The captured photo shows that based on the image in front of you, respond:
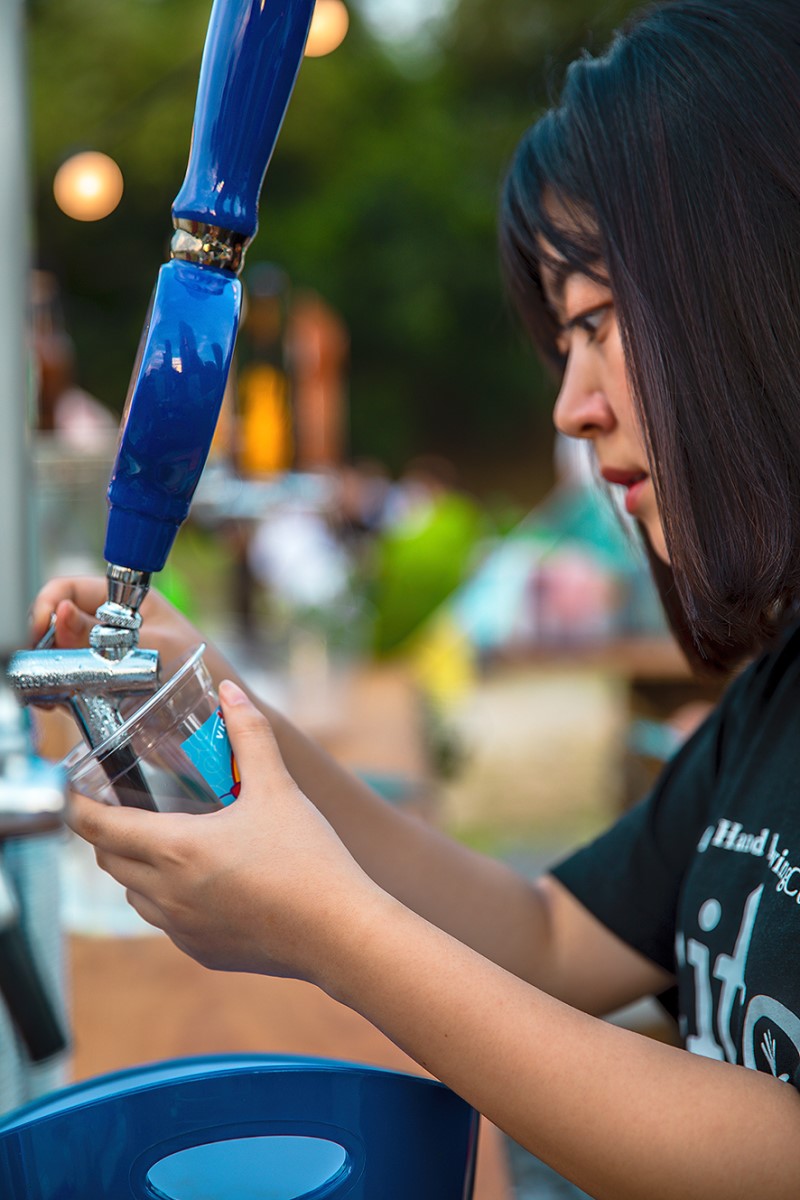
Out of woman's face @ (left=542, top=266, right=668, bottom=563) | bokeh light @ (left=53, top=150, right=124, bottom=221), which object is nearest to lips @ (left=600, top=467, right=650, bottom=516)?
woman's face @ (left=542, top=266, right=668, bottom=563)

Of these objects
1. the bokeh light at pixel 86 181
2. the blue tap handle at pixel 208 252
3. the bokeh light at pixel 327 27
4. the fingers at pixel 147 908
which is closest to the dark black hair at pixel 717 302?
the blue tap handle at pixel 208 252

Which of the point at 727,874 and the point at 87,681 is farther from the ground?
the point at 87,681

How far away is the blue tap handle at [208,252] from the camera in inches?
18.8

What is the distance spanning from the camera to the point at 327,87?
15391 millimetres

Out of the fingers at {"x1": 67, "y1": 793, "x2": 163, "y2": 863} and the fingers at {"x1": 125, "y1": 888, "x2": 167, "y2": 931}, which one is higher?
the fingers at {"x1": 67, "y1": 793, "x2": 163, "y2": 863}

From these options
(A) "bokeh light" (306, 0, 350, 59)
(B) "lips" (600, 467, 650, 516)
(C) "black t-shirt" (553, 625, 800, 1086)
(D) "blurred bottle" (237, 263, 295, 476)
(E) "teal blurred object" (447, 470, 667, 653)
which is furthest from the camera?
(E) "teal blurred object" (447, 470, 667, 653)

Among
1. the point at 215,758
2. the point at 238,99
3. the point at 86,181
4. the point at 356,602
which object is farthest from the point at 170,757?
the point at 356,602

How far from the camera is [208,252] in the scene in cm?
49

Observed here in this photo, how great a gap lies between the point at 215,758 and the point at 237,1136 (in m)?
0.15

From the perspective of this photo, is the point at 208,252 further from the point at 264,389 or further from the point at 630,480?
the point at 264,389

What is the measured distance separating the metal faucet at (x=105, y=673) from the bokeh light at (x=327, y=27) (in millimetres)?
1569

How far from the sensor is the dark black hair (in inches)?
23.8

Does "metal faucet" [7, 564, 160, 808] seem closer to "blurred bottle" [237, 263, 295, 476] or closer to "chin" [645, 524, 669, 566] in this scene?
"chin" [645, 524, 669, 566]

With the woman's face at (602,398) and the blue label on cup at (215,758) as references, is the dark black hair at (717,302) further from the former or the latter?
the blue label on cup at (215,758)
